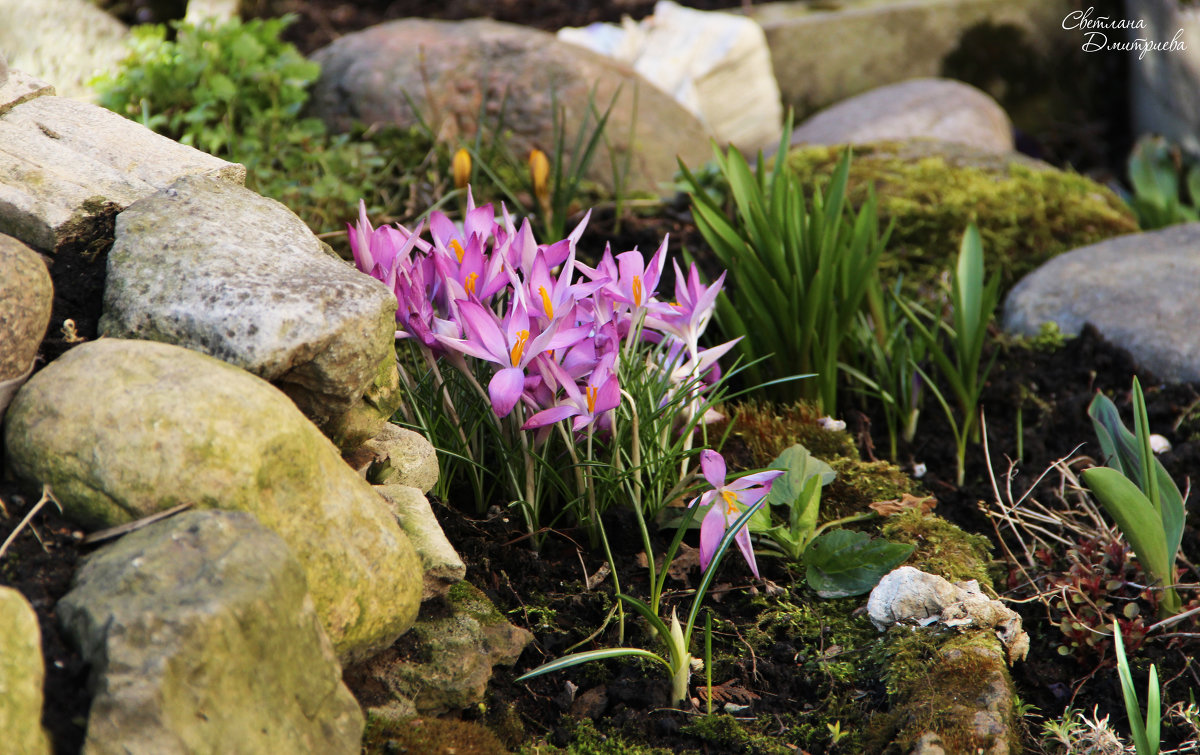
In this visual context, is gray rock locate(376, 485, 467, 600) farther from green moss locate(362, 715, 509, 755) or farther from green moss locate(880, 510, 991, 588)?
green moss locate(880, 510, 991, 588)

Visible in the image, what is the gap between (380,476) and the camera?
172 centimetres

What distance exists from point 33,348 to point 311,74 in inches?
116

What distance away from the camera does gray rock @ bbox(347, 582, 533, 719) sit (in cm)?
153

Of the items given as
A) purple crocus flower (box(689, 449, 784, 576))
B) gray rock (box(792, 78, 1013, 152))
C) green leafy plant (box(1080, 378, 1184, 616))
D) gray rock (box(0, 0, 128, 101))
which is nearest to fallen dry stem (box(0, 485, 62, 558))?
purple crocus flower (box(689, 449, 784, 576))

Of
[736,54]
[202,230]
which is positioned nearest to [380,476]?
[202,230]

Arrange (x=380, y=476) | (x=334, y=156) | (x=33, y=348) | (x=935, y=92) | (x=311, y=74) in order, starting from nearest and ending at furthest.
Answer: (x=33, y=348)
(x=380, y=476)
(x=334, y=156)
(x=311, y=74)
(x=935, y=92)

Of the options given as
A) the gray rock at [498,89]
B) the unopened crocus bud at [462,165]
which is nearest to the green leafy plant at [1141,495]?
the unopened crocus bud at [462,165]

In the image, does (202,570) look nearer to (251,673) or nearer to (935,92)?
(251,673)

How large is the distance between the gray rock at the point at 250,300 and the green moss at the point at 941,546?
1.24 metres

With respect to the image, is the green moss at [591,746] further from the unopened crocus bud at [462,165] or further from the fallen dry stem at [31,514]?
the unopened crocus bud at [462,165]

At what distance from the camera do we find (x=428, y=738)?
1.45 meters

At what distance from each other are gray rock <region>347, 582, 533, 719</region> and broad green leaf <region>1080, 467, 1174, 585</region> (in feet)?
3.71

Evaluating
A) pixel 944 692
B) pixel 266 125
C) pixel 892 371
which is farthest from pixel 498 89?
pixel 944 692

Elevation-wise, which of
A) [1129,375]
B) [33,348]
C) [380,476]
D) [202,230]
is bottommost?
[1129,375]
